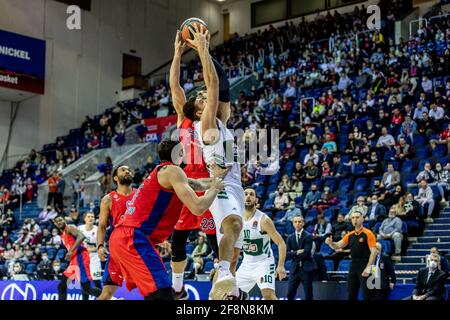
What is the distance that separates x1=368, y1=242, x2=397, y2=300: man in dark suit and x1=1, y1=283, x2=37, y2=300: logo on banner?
26.2 ft

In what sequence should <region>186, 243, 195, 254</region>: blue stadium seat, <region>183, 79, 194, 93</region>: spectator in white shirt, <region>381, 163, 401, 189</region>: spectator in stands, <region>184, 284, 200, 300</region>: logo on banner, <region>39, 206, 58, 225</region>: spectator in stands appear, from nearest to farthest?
<region>184, 284, 200, 300</region>: logo on banner → <region>381, 163, 401, 189</region>: spectator in stands → <region>186, 243, 195, 254</region>: blue stadium seat → <region>39, 206, 58, 225</region>: spectator in stands → <region>183, 79, 194, 93</region>: spectator in white shirt

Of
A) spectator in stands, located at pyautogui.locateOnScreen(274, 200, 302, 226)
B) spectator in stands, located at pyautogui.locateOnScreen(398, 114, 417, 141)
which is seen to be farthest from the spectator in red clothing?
spectator in stands, located at pyautogui.locateOnScreen(274, 200, 302, 226)

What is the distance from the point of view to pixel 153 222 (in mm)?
6430

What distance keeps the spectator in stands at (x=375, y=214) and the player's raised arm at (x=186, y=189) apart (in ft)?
30.0

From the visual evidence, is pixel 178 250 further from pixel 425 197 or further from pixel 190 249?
pixel 190 249

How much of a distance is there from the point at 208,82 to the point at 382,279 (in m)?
6.61

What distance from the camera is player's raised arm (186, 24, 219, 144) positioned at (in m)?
6.63

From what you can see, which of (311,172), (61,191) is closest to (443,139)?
(311,172)

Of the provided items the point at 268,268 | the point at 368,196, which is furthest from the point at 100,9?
the point at 268,268

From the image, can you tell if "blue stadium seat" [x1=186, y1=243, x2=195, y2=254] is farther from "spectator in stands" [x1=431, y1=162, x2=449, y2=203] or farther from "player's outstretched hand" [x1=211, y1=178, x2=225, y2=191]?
"player's outstretched hand" [x1=211, y1=178, x2=225, y2=191]

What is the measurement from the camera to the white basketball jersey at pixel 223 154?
689 centimetres

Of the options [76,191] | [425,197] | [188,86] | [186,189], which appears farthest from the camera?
[188,86]

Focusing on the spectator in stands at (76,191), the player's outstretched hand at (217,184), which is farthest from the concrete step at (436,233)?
the spectator in stands at (76,191)
